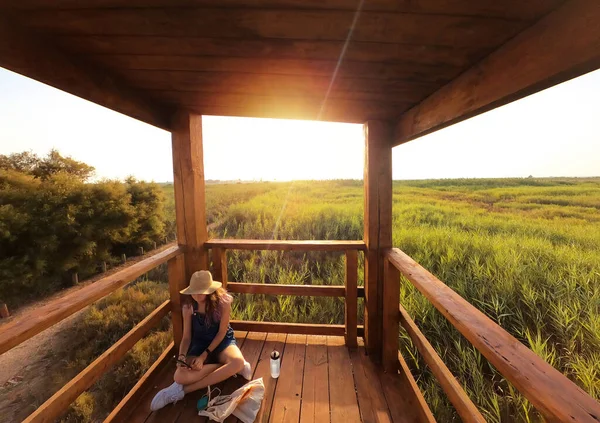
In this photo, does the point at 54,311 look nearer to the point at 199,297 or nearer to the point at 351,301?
the point at 199,297

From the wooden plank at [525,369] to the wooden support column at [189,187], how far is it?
6.98 ft

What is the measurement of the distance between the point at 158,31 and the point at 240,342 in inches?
104

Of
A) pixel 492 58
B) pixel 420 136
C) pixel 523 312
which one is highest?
pixel 492 58

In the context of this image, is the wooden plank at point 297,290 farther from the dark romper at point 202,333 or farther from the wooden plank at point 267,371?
the dark romper at point 202,333

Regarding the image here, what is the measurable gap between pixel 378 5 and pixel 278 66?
63 cm

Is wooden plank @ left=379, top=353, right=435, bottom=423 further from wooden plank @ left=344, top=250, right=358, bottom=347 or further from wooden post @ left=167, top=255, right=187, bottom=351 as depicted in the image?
wooden post @ left=167, top=255, right=187, bottom=351

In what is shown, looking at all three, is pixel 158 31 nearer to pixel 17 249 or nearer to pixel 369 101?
pixel 369 101

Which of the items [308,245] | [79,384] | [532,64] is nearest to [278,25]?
[532,64]

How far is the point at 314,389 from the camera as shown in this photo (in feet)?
6.56

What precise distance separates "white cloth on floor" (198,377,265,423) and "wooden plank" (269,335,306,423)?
136mm

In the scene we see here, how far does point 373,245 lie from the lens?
7.91 ft

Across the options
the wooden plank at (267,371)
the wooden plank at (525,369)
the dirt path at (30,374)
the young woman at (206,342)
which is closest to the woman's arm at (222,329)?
the young woman at (206,342)

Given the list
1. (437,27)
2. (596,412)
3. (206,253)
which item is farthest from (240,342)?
(437,27)

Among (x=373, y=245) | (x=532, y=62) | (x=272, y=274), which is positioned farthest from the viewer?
(x=272, y=274)
